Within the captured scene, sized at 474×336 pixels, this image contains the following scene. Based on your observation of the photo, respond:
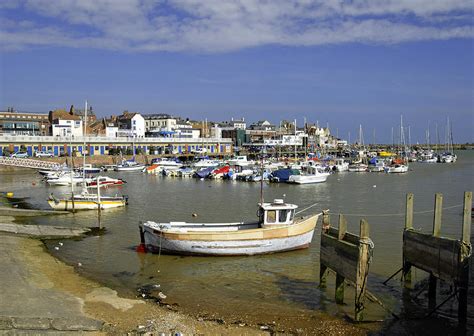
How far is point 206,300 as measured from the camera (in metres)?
18.3

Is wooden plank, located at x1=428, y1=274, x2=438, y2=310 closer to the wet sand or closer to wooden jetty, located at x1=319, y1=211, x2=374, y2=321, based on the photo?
wooden jetty, located at x1=319, y1=211, x2=374, y2=321

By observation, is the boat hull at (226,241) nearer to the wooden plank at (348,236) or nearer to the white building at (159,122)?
the wooden plank at (348,236)

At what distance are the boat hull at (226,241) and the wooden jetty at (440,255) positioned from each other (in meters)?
7.23

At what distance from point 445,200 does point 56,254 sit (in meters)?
38.5

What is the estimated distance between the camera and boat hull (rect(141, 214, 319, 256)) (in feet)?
78.5

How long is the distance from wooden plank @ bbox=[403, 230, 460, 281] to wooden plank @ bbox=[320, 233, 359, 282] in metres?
2.79

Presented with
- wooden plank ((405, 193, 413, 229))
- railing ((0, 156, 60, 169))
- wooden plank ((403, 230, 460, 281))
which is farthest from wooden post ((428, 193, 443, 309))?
railing ((0, 156, 60, 169))

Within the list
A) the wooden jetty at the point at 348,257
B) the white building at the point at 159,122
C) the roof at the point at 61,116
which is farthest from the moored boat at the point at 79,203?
the white building at the point at 159,122

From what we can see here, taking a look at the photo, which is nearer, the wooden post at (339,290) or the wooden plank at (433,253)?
the wooden plank at (433,253)

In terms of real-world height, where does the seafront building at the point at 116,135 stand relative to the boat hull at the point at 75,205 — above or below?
above

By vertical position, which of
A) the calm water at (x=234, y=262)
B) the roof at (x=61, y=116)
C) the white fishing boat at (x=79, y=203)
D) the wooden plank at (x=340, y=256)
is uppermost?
the roof at (x=61, y=116)

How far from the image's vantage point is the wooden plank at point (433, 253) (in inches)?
597

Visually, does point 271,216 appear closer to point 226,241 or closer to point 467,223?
point 226,241

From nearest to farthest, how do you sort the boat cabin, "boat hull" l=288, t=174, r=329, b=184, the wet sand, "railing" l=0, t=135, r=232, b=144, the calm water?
1. the wet sand
2. the calm water
3. the boat cabin
4. "boat hull" l=288, t=174, r=329, b=184
5. "railing" l=0, t=135, r=232, b=144
